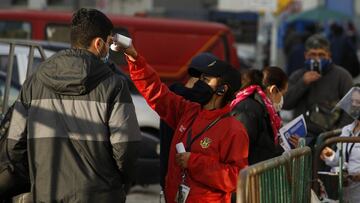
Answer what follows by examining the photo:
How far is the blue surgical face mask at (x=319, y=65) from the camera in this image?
9.41 metres

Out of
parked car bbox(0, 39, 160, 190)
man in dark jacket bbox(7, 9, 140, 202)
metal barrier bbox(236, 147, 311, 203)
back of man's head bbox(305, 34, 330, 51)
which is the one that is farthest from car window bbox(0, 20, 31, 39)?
man in dark jacket bbox(7, 9, 140, 202)

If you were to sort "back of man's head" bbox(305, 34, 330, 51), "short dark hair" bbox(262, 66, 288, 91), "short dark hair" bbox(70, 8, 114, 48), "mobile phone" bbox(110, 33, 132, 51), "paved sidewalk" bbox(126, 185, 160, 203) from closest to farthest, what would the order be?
"short dark hair" bbox(70, 8, 114, 48)
"mobile phone" bbox(110, 33, 132, 51)
"short dark hair" bbox(262, 66, 288, 91)
"back of man's head" bbox(305, 34, 330, 51)
"paved sidewalk" bbox(126, 185, 160, 203)

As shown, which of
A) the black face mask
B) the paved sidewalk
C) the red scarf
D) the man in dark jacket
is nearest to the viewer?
the man in dark jacket

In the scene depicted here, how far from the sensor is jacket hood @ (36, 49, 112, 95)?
15.8 ft

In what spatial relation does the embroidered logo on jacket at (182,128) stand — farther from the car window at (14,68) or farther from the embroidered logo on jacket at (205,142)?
the car window at (14,68)

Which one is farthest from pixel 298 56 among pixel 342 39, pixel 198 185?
pixel 198 185

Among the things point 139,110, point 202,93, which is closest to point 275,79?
point 202,93

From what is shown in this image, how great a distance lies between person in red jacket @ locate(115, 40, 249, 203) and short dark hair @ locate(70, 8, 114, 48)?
0.91 ft

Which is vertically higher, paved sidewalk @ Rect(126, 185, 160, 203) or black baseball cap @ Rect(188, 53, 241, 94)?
black baseball cap @ Rect(188, 53, 241, 94)

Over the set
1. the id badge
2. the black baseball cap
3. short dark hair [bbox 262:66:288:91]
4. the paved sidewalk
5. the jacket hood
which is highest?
the jacket hood

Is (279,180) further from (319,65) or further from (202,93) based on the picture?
(319,65)

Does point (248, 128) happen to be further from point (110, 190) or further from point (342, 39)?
point (342, 39)

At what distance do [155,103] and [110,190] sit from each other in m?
0.81

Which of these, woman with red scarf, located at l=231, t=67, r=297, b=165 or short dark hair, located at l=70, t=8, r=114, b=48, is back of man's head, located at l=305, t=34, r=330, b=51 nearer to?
woman with red scarf, located at l=231, t=67, r=297, b=165
